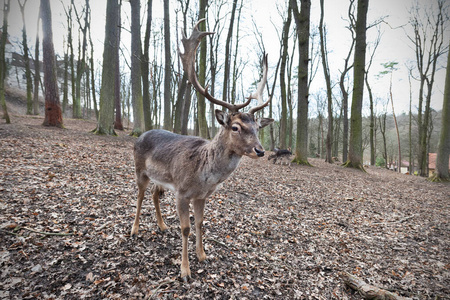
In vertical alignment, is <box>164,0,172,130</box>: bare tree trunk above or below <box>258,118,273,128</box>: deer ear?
above

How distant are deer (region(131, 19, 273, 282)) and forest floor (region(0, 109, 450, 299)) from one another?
1.49 feet

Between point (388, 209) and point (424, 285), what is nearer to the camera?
point (424, 285)

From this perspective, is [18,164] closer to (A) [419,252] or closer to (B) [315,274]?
(B) [315,274]

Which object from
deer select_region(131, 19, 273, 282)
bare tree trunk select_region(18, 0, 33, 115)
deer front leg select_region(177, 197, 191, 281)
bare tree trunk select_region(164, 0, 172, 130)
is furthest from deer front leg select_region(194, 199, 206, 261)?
bare tree trunk select_region(18, 0, 33, 115)

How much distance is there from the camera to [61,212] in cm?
375

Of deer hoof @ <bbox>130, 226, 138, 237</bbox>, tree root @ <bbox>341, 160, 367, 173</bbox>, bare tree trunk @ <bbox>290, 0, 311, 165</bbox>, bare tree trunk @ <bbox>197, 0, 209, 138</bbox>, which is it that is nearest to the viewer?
deer hoof @ <bbox>130, 226, 138, 237</bbox>

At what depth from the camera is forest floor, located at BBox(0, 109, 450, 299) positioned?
2717 millimetres

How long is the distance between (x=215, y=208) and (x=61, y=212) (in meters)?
3.04

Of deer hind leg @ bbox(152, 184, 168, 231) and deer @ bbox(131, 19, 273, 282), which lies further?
deer hind leg @ bbox(152, 184, 168, 231)

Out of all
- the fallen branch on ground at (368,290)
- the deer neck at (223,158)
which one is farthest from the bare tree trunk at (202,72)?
the fallen branch on ground at (368,290)

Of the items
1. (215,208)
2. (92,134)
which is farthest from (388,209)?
(92,134)

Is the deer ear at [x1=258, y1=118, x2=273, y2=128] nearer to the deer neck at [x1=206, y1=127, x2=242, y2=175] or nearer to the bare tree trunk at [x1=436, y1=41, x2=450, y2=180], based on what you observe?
the deer neck at [x1=206, y1=127, x2=242, y2=175]

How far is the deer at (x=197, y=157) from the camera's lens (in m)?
2.74

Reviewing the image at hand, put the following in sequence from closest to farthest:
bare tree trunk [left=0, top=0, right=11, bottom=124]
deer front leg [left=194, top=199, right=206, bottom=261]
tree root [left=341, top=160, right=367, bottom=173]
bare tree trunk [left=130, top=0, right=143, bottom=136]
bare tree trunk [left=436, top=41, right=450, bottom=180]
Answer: deer front leg [left=194, top=199, right=206, bottom=261] < bare tree trunk [left=0, top=0, right=11, bottom=124] < bare tree trunk [left=436, top=41, right=450, bottom=180] < tree root [left=341, top=160, right=367, bottom=173] < bare tree trunk [left=130, top=0, right=143, bottom=136]
